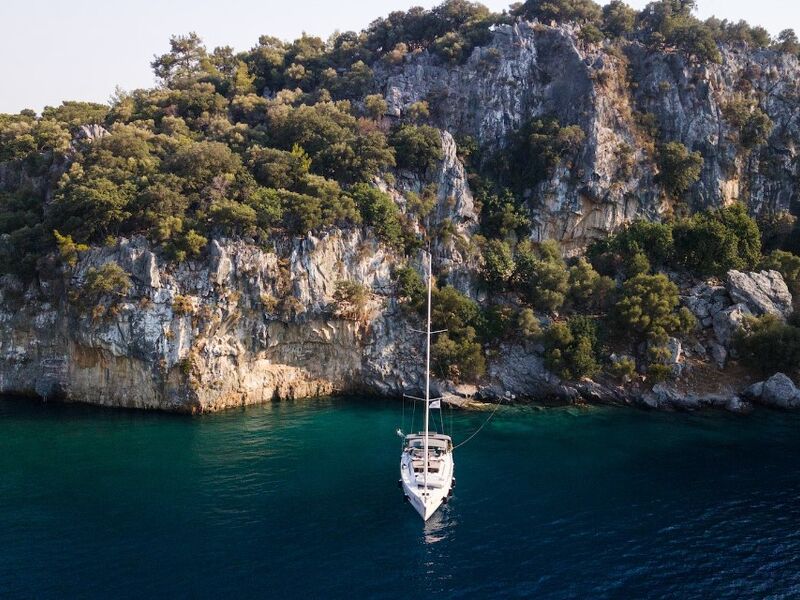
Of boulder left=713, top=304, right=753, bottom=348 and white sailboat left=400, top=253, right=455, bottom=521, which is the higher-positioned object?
boulder left=713, top=304, right=753, bottom=348

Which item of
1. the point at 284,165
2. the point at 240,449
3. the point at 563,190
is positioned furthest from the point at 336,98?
the point at 240,449

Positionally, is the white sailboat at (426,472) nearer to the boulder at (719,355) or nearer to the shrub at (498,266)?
the shrub at (498,266)

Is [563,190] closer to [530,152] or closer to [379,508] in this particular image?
[530,152]

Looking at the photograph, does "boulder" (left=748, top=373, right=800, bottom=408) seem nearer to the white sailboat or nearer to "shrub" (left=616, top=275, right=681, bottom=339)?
"shrub" (left=616, top=275, right=681, bottom=339)

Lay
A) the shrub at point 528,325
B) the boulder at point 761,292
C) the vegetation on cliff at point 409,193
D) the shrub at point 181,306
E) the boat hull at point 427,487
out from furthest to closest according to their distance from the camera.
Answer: the boulder at point 761,292
the shrub at point 528,325
the vegetation on cliff at point 409,193
the shrub at point 181,306
the boat hull at point 427,487

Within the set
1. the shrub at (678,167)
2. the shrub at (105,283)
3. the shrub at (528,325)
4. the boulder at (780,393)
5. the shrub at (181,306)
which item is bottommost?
the boulder at (780,393)

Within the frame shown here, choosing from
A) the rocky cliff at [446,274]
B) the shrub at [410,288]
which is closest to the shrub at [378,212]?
the rocky cliff at [446,274]

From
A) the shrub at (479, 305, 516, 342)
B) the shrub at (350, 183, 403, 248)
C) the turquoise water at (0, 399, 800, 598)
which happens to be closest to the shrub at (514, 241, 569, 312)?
the shrub at (479, 305, 516, 342)
